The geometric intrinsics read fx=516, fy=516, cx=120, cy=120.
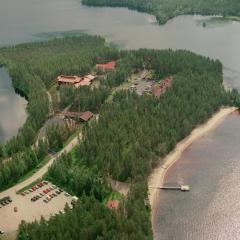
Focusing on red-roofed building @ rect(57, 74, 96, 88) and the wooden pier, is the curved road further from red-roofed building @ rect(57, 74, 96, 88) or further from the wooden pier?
red-roofed building @ rect(57, 74, 96, 88)

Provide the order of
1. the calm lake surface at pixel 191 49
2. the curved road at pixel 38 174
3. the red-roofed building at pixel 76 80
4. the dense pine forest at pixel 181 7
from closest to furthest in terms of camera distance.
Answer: the calm lake surface at pixel 191 49, the curved road at pixel 38 174, the red-roofed building at pixel 76 80, the dense pine forest at pixel 181 7

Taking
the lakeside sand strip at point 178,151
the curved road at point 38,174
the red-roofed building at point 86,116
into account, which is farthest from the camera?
the red-roofed building at point 86,116

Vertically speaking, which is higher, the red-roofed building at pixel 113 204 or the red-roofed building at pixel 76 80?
the red-roofed building at pixel 76 80

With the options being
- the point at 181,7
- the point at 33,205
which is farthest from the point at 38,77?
the point at 181,7

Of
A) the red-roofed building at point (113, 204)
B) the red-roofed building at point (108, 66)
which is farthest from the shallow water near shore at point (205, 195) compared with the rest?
the red-roofed building at point (108, 66)

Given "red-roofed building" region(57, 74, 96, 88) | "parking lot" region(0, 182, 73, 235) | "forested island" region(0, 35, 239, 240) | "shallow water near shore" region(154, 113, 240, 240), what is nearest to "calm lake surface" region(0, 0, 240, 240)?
"shallow water near shore" region(154, 113, 240, 240)

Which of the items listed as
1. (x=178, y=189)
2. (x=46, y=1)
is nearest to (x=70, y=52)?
(x=178, y=189)

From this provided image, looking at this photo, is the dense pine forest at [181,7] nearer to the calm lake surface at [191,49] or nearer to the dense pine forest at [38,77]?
the calm lake surface at [191,49]
